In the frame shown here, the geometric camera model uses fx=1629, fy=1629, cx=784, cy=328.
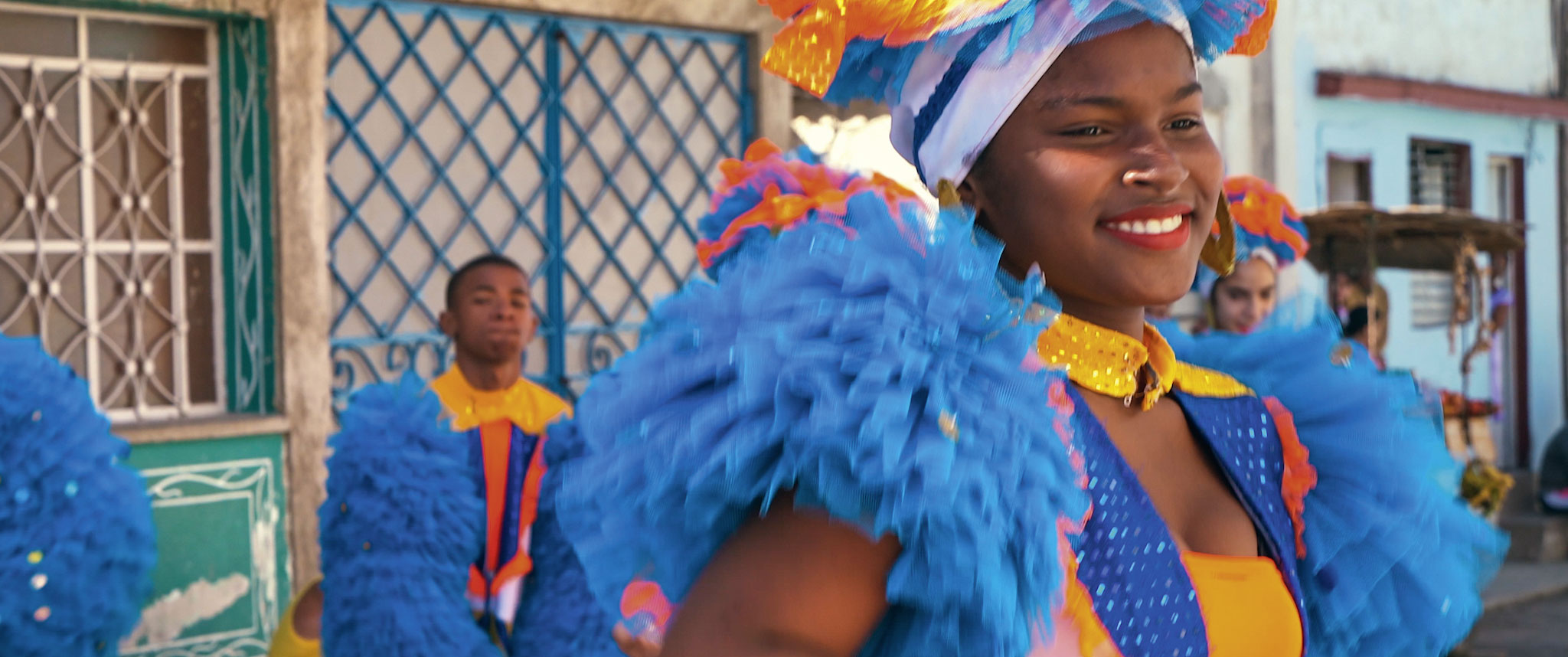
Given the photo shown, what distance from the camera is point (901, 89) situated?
64.1 inches

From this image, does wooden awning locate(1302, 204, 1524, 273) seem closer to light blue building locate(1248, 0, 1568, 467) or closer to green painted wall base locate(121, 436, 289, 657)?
light blue building locate(1248, 0, 1568, 467)

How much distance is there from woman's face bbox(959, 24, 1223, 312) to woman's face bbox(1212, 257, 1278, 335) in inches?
161

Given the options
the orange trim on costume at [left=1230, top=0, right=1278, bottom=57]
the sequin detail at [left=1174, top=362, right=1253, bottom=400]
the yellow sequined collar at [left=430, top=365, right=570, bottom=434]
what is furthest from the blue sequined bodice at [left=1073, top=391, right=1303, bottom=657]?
the yellow sequined collar at [left=430, top=365, right=570, bottom=434]

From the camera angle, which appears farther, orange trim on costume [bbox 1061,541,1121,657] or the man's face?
the man's face

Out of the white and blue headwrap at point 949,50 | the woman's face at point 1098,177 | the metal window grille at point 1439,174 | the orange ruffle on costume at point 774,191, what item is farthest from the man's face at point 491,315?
the metal window grille at point 1439,174

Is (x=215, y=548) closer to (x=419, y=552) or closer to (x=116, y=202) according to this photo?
(x=116, y=202)

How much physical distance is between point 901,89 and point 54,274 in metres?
4.28

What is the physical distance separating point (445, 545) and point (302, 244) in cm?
171

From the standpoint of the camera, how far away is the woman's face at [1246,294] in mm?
5512

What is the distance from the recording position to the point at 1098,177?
1.50 metres

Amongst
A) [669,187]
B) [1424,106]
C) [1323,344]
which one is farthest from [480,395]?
[1424,106]

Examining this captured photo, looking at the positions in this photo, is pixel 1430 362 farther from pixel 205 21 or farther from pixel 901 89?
pixel 901 89

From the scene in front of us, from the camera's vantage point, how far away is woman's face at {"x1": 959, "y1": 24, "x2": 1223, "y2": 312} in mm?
1506

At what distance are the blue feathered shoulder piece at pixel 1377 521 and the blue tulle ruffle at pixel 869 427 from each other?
57cm
